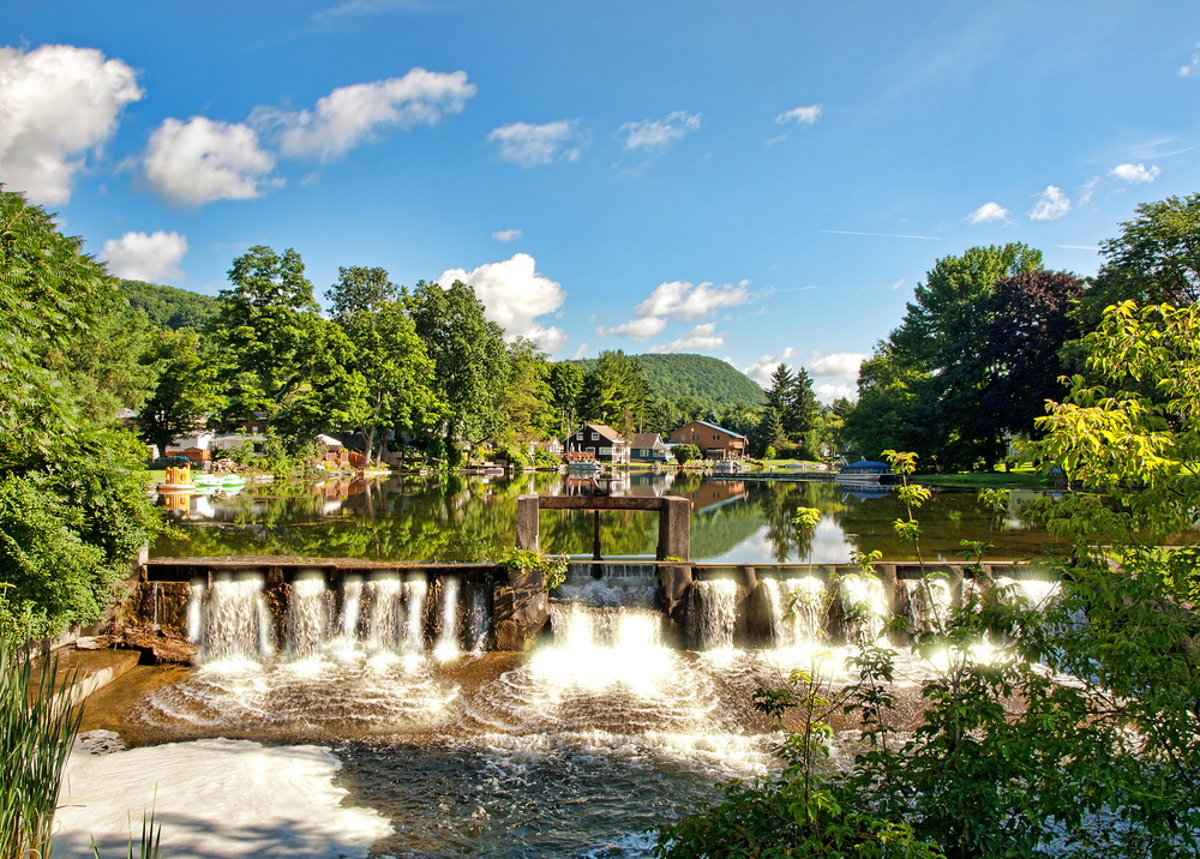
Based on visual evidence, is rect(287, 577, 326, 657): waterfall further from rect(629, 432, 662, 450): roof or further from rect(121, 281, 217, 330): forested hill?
rect(121, 281, 217, 330): forested hill

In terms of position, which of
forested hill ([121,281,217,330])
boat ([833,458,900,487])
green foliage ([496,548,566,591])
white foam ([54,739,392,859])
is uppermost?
forested hill ([121,281,217,330])

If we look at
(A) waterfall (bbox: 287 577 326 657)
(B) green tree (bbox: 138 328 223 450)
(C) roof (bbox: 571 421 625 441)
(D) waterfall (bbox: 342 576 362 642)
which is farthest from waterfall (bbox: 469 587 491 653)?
(C) roof (bbox: 571 421 625 441)

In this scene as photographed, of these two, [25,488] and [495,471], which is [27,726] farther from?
[495,471]

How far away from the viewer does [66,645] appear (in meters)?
11.5

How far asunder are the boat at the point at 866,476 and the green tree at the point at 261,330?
46288mm

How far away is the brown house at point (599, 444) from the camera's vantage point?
93562 mm

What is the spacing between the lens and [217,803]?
286 inches

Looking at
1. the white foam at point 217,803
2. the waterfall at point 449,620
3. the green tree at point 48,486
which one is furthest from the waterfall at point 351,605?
the white foam at point 217,803

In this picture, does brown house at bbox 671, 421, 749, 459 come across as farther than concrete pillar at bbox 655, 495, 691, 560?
Yes

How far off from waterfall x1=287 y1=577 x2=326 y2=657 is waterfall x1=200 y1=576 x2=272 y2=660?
50cm

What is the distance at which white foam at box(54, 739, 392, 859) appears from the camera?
652 cm

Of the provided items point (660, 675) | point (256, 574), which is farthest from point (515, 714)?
point (256, 574)

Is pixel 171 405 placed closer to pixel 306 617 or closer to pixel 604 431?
pixel 306 617

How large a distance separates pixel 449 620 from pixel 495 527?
40.0 ft
